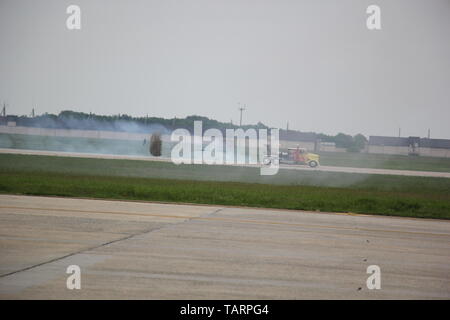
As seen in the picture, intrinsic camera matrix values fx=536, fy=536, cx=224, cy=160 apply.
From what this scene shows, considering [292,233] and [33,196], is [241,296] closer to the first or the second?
[292,233]

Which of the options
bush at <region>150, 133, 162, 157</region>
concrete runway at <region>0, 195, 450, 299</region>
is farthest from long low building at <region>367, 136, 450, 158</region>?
concrete runway at <region>0, 195, 450, 299</region>

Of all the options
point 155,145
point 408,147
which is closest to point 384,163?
point 155,145

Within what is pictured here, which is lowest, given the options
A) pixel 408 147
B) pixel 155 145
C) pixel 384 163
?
pixel 384 163

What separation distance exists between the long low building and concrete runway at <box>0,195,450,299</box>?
92.6 meters

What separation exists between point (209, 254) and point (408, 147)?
10391 cm

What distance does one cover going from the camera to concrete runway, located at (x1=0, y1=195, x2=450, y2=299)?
27.1ft

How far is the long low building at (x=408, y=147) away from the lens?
106250 millimetres

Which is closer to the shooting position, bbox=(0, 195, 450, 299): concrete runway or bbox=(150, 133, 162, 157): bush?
bbox=(0, 195, 450, 299): concrete runway

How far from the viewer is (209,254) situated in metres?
10.9

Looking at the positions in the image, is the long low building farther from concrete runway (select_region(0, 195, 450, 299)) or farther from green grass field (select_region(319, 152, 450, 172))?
concrete runway (select_region(0, 195, 450, 299))

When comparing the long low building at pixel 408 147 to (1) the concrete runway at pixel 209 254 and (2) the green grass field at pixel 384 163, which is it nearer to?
(2) the green grass field at pixel 384 163

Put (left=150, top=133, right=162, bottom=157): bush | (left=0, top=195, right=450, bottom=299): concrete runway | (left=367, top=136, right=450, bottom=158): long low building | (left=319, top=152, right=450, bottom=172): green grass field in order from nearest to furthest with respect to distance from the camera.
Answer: (left=0, top=195, right=450, bottom=299): concrete runway < (left=150, top=133, right=162, bottom=157): bush < (left=319, top=152, right=450, bottom=172): green grass field < (left=367, top=136, right=450, bottom=158): long low building

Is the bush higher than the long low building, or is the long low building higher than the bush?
the bush

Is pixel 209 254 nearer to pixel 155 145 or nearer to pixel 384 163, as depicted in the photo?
pixel 155 145
